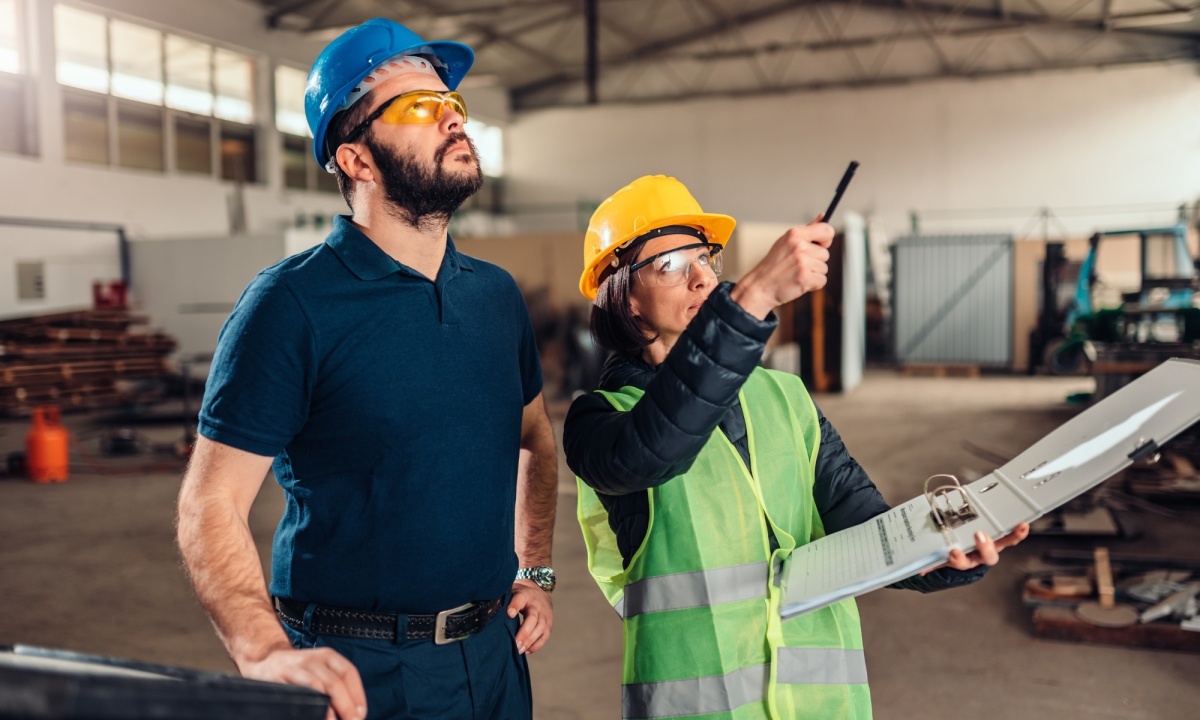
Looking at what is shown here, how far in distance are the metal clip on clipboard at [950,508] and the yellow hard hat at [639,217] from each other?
821mm

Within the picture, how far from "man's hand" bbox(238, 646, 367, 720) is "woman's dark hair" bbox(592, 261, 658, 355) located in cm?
91

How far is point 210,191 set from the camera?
55.9 feet

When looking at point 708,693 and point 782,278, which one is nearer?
point 782,278

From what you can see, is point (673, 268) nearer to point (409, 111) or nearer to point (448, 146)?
point (448, 146)

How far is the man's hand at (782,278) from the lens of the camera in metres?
1.46

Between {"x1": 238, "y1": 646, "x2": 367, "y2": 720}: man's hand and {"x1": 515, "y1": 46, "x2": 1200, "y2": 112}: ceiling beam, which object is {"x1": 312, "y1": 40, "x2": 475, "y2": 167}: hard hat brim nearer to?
{"x1": 238, "y1": 646, "x2": 367, "y2": 720}: man's hand

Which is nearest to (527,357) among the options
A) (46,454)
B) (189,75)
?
(46,454)

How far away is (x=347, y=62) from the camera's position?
1.85 metres

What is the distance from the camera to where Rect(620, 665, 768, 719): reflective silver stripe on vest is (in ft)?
5.57

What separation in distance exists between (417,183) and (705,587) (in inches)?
39.1

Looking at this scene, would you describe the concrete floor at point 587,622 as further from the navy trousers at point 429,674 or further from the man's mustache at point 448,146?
the man's mustache at point 448,146

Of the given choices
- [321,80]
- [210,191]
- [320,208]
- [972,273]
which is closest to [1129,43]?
[972,273]

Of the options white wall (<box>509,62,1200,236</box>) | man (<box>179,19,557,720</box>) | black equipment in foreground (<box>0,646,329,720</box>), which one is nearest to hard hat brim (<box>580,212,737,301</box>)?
man (<box>179,19,557,720</box>)

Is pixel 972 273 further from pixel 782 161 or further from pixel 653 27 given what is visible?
pixel 653 27
